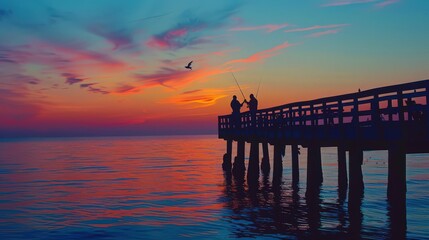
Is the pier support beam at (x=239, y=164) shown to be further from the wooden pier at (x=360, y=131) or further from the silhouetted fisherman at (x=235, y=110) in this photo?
the wooden pier at (x=360, y=131)

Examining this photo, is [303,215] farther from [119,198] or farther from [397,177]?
[119,198]

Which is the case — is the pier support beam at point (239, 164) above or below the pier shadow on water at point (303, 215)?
above

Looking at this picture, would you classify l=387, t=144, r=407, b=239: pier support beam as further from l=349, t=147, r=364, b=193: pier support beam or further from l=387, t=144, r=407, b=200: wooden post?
l=349, t=147, r=364, b=193: pier support beam

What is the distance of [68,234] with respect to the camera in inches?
693

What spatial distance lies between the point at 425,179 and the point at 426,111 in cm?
2437

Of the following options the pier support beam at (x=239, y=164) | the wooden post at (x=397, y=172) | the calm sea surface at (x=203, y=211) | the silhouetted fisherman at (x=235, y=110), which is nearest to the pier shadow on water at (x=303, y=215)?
the calm sea surface at (x=203, y=211)

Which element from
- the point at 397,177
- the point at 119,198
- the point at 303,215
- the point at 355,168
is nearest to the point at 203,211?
the point at 303,215

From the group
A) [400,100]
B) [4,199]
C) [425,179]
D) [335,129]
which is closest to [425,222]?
[335,129]

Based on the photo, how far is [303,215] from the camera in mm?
19359

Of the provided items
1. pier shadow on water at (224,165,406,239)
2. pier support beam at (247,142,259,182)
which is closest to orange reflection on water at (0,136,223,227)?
pier shadow on water at (224,165,406,239)

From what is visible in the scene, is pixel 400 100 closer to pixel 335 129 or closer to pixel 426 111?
pixel 426 111

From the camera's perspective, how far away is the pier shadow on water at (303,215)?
15.9 m

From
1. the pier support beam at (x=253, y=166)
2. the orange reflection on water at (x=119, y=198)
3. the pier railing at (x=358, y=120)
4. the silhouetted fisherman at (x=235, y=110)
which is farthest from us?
the silhouetted fisherman at (x=235, y=110)

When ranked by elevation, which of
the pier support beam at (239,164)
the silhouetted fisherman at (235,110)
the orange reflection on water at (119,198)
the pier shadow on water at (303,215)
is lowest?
the orange reflection on water at (119,198)
